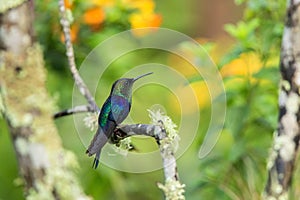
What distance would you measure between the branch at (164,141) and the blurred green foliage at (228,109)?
2.02 feet

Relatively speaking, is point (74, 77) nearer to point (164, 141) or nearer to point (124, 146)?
point (124, 146)

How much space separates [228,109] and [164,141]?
90cm

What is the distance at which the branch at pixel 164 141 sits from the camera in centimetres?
153

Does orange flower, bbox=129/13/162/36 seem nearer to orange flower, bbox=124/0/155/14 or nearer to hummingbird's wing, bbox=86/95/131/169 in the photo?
orange flower, bbox=124/0/155/14

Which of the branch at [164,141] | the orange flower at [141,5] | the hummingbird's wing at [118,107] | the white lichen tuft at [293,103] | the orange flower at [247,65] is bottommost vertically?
the branch at [164,141]

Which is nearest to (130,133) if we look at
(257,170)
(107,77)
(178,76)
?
(257,170)

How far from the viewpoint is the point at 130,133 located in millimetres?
1521

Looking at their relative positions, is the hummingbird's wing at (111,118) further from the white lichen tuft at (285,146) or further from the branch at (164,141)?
the white lichen tuft at (285,146)

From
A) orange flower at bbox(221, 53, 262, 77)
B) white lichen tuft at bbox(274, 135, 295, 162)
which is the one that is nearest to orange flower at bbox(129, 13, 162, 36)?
orange flower at bbox(221, 53, 262, 77)

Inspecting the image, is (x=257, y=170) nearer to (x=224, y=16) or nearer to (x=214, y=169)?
(x=214, y=169)

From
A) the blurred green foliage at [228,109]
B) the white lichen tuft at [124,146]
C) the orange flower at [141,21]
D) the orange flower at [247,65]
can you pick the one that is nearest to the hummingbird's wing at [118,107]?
the white lichen tuft at [124,146]

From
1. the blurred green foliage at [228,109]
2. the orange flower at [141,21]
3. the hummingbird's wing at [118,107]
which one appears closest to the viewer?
the hummingbird's wing at [118,107]

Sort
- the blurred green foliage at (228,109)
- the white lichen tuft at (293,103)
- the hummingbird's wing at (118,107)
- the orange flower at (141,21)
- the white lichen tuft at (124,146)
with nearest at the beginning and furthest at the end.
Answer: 1. the hummingbird's wing at (118,107)
2. the white lichen tuft at (124,146)
3. the white lichen tuft at (293,103)
4. the blurred green foliage at (228,109)
5. the orange flower at (141,21)

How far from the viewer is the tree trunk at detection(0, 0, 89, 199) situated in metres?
1.55
